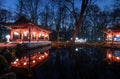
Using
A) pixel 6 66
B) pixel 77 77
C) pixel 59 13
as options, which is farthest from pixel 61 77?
pixel 59 13

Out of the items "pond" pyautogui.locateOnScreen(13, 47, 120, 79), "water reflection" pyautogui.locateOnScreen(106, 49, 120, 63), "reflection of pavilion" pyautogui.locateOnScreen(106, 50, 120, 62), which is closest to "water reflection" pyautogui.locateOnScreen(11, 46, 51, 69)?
"pond" pyautogui.locateOnScreen(13, 47, 120, 79)

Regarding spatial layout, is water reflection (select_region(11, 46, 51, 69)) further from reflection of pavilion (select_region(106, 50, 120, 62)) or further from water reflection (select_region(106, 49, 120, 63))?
reflection of pavilion (select_region(106, 50, 120, 62))

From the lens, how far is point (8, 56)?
45.8 feet

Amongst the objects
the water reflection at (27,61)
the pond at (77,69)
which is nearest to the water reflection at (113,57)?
the pond at (77,69)

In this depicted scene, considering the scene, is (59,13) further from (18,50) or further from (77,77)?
(77,77)

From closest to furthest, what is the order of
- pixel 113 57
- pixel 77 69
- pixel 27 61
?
pixel 77 69, pixel 27 61, pixel 113 57

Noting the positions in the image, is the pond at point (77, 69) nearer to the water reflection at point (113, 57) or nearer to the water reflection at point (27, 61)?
the water reflection at point (113, 57)

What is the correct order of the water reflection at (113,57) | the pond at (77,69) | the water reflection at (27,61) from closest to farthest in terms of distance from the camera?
the pond at (77,69) < the water reflection at (27,61) < the water reflection at (113,57)

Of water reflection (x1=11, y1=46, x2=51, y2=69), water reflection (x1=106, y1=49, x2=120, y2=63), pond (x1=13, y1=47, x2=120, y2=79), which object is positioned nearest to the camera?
pond (x1=13, y1=47, x2=120, y2=79)

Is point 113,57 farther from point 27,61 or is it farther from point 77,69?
point 27,61

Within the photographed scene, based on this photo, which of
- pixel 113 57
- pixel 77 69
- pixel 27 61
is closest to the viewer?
pixel 77 69

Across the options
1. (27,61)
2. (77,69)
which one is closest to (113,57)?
(77,69)

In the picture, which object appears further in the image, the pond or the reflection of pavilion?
the reflection of pavilion

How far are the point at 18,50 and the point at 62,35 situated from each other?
4857 cm
